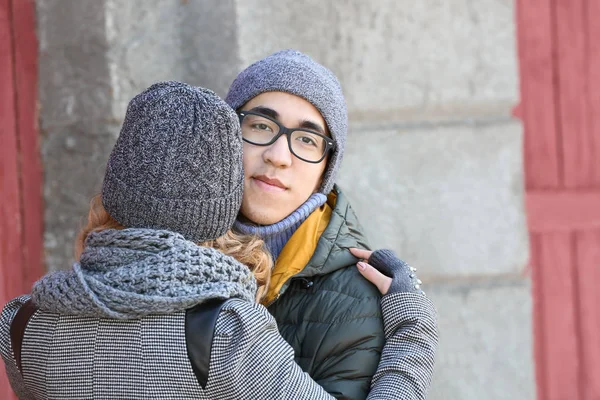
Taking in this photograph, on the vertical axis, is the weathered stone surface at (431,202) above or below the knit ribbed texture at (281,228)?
below

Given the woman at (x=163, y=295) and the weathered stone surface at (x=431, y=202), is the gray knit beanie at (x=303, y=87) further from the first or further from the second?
the weathered stone surface at (x=431, y=202)

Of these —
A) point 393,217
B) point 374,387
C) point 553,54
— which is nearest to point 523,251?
point 393,217

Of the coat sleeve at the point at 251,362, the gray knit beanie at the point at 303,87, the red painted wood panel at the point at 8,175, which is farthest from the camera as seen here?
the red painted wood panel at the point at 8,175

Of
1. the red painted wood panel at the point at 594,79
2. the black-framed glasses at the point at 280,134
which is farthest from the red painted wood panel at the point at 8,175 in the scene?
the red painted wood panel at the point at 594,79

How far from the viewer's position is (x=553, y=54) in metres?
3.19

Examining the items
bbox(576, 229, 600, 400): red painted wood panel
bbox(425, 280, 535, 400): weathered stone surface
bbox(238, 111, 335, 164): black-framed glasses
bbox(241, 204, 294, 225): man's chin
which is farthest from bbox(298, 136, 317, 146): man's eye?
bbox(576, 229, 600, 400): red painted wood panel

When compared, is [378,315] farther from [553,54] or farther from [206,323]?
[553,54]

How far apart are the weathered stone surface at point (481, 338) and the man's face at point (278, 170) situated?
109 cm

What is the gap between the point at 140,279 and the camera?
1.55 meters

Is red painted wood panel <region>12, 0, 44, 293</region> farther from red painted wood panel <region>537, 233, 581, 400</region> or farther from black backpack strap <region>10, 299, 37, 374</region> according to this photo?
red painted wood panel <region>537, 233, 581, 400</region>

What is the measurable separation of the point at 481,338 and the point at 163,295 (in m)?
1.87

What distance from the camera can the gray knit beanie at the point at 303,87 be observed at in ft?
7.22

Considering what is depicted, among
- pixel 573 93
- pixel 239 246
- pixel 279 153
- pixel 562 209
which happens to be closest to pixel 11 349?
pixel 239 246

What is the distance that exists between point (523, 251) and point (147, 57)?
5.65 feet
